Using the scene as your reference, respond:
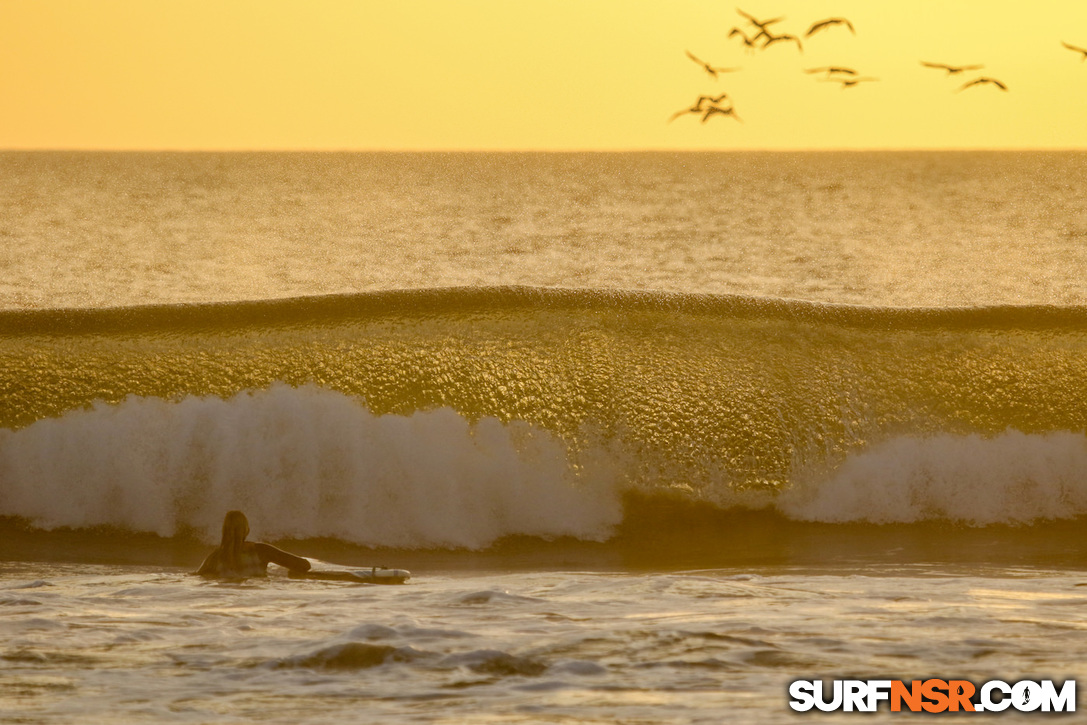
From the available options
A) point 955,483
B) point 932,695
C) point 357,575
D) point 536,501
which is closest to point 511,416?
point 536,501

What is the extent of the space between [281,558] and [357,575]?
30.8 inches

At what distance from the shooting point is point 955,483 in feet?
55.2

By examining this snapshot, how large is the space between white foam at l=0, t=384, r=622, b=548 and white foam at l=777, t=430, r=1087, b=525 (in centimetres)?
272

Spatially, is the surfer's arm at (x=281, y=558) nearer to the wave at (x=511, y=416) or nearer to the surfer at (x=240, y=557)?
the surfer at (x=240, y=557)

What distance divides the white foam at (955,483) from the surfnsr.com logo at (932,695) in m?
8.12

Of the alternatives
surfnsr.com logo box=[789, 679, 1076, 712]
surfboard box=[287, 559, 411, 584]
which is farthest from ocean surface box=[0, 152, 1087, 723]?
surfboard box=[287, 559, 411, 584]

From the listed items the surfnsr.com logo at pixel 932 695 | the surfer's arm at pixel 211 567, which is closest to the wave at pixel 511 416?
the surfer's arm at pixel 211 567

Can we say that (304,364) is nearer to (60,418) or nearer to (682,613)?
(60,418)

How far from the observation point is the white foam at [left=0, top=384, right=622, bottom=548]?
15938 mm

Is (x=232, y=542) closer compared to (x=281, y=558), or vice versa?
(x=232, y=542)

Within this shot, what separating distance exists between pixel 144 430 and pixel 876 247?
38.6 metres

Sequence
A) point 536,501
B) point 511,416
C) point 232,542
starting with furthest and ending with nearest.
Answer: point 511,416 → point 536,501 → point 232,542

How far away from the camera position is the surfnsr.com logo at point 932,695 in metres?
7.77

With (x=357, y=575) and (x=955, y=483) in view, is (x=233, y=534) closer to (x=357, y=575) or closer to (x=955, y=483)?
(x=357, y=575)
